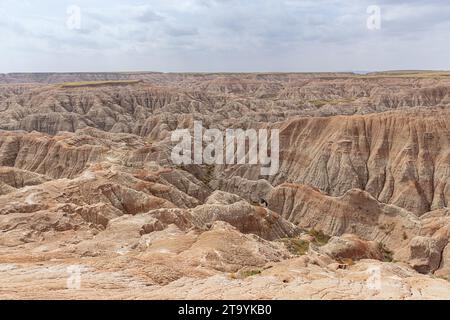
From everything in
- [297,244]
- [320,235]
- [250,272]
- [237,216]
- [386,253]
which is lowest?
[386,253]

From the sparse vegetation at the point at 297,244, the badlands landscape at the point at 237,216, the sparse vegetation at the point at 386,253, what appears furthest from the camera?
the sparse vegetation at the point at 386,253

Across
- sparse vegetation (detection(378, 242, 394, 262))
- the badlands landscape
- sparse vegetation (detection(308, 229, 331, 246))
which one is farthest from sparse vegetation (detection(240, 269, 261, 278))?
sparse vegetation (detection(308, 229, 331, 246))

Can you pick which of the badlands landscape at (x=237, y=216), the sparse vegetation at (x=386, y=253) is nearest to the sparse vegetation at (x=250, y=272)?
the badlands landscape at (x=237, y=216)

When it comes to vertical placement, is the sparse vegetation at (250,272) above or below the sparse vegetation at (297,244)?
above

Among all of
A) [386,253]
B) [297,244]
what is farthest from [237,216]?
[386,253]

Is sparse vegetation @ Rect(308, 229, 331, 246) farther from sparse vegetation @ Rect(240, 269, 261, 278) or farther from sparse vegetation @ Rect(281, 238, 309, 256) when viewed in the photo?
sparse vegetation @ Rect(240, 269, 261, 278)

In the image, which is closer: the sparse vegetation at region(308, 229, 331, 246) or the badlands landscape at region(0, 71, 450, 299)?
the badlands landscape at region(0, 71, 450, 299)

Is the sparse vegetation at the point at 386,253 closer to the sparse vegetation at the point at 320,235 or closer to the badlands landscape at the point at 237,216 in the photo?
the badlands landscape at the point at 237,216

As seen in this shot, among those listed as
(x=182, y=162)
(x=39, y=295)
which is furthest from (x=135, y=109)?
(x=39, y=295)

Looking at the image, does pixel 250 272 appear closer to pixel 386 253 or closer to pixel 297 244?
pixel 297 244
